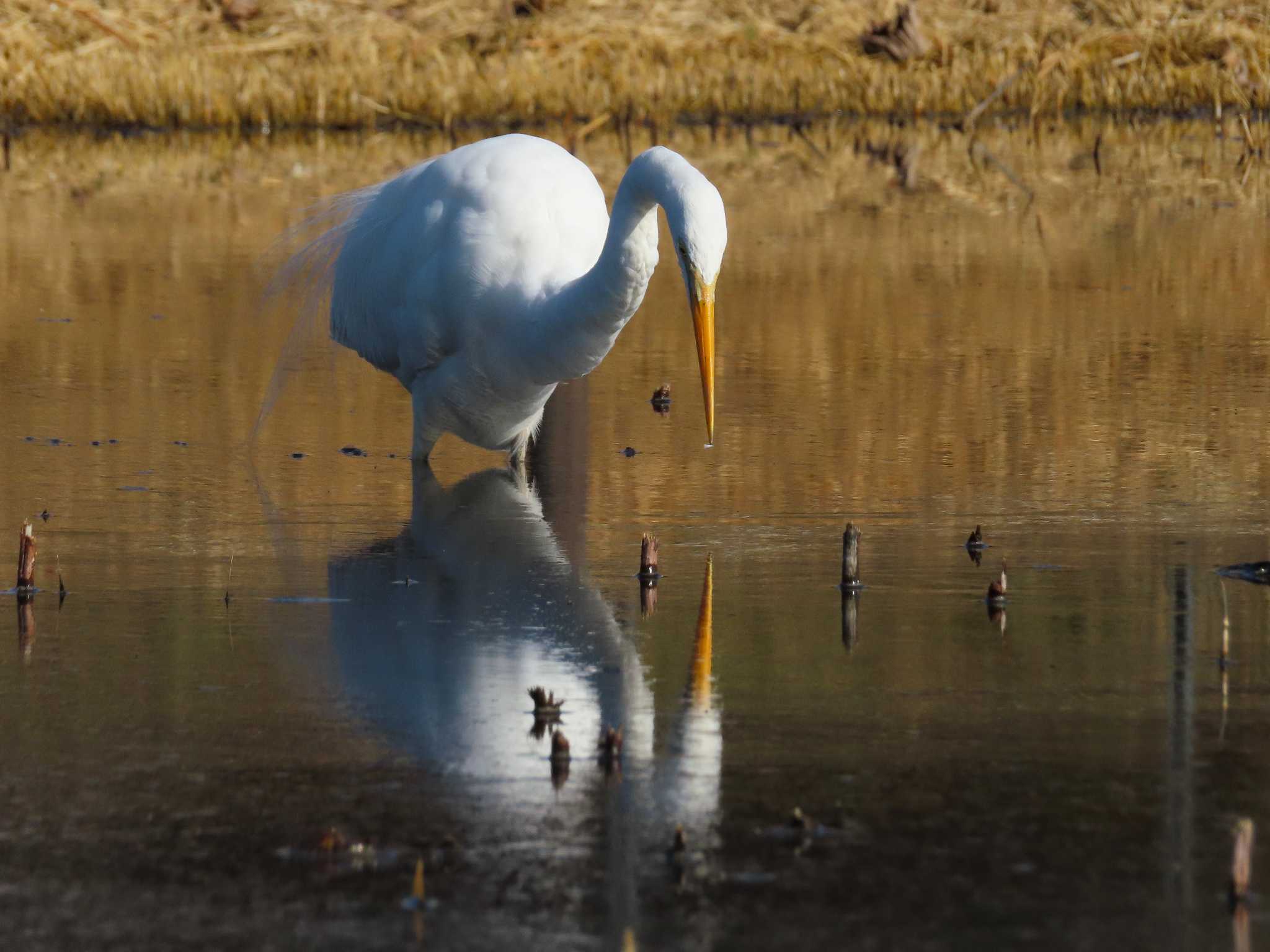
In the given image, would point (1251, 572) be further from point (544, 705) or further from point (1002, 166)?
point (1002, 166)

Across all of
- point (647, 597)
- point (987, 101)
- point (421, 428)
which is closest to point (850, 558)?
point (647, 597)

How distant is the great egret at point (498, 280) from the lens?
22.2ft

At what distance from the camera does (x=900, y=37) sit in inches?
1025

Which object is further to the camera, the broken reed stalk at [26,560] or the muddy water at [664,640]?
the broken reed stalk at [26,560]

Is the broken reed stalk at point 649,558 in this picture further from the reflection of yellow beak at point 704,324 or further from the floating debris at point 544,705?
the floating debris at point 544,705

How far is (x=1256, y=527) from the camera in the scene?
664 cm

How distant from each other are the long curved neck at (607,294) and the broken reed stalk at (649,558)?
88 cm

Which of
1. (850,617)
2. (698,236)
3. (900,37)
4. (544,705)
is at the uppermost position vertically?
(900,37)

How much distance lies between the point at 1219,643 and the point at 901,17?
70.5 feet

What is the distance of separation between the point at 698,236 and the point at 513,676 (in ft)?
5.02

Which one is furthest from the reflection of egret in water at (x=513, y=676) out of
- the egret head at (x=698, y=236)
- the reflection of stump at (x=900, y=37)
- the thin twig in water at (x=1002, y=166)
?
the reflection of stump at (x=900, y=37)

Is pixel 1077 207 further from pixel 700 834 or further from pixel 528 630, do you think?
pixel 700 834

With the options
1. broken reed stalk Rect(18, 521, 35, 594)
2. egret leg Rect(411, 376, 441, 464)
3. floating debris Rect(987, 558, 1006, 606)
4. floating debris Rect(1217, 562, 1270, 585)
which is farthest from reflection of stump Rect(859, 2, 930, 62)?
broken reed stalk Rect(18, 521, 35, 594)

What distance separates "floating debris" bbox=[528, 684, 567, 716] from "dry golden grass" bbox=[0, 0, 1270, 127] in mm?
18396
